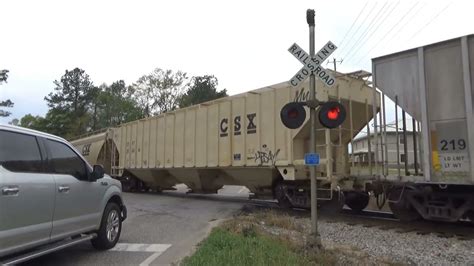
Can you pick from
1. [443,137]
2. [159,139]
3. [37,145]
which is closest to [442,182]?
[443,137]

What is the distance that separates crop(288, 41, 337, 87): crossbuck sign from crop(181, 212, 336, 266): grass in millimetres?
2725

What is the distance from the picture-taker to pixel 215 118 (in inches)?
645

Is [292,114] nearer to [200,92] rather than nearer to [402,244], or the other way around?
[402,244]

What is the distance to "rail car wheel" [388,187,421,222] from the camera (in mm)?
10125

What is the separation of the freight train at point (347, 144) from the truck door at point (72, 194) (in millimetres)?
6624

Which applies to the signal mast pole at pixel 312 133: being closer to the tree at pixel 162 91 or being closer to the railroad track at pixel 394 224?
the railroad track at pixel 394 224

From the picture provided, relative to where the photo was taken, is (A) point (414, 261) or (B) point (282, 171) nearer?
(A) point (414, 261)

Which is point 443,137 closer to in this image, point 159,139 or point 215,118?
point 215,118

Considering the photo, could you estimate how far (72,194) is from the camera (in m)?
6.53

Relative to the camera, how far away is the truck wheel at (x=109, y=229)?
7.48 metres

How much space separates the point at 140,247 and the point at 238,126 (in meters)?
7.94

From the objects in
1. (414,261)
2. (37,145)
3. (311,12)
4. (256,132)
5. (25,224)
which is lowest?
(414,261)

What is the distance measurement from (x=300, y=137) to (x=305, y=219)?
2.52 meters

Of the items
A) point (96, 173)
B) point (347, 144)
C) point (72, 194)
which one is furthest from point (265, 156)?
point (72, 194)
